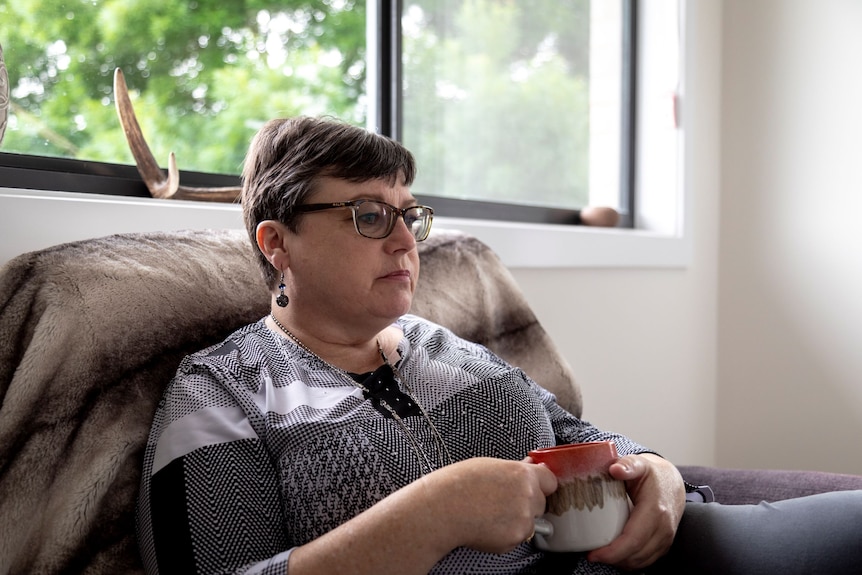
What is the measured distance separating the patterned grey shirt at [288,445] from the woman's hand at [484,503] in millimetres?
153

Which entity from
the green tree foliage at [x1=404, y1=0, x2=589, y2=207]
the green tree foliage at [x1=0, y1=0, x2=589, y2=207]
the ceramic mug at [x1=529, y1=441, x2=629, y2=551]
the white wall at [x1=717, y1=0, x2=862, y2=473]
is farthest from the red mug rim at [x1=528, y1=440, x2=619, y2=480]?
the white wall at [x1=717, y1=0, x2=862, y2=473]

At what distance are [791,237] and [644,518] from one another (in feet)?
6.64

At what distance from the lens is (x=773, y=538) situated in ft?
3.40

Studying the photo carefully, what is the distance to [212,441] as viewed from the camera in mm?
929

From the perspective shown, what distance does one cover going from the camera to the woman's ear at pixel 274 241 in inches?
46.0

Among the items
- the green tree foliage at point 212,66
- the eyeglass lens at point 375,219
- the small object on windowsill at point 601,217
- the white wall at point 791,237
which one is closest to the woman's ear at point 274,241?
the eyeglass lens at point 375,219

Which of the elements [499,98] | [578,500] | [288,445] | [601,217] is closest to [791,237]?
[601,217]

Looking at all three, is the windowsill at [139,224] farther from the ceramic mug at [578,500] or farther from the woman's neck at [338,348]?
the ceramic mug at [578,500]

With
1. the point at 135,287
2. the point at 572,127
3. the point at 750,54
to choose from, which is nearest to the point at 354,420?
the point at 135,287

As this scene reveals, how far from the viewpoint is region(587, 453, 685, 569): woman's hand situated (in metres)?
0.97

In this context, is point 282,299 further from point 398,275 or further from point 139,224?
point 139,224

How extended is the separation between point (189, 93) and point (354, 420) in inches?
114

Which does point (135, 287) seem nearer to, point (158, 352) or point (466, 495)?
→ point (158, 352)

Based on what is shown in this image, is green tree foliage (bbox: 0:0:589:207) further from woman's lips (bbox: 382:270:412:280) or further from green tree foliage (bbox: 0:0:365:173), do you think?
woman's lips (bbox: 382:270:412:280)
